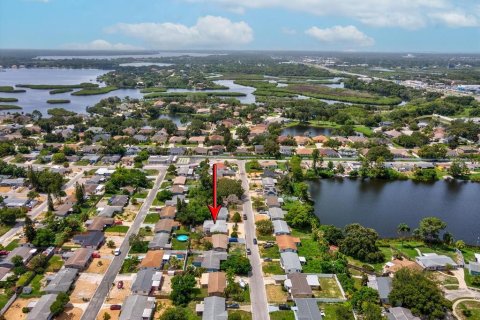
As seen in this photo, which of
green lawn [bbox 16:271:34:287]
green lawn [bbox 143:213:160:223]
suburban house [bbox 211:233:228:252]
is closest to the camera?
green lawn [bbox 16:271:34:287]

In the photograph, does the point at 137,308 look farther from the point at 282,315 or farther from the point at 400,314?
the point at 400,314

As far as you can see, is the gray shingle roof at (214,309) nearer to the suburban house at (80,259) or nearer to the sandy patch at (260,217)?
the suburban house at (80,259)

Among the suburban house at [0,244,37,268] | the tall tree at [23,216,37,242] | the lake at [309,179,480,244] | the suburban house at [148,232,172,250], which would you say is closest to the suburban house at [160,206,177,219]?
the suburban house at [148,232,172,250]

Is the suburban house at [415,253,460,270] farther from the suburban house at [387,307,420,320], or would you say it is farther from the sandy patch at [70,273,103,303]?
the sandy patch at [70,273,103,303]

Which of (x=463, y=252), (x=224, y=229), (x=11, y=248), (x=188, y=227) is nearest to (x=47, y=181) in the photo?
(x=11, y=248)

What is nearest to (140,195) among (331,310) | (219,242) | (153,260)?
(153,260)

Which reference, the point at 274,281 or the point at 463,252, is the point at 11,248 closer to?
the point at 274,281
